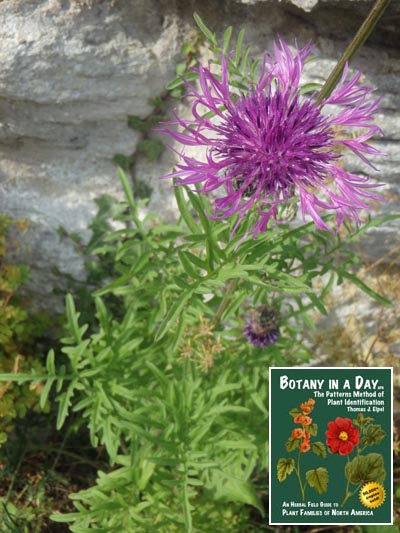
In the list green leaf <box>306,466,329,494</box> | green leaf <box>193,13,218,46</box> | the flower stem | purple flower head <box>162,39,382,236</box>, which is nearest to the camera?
the flower stem

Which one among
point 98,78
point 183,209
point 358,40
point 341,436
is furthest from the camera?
point 98,78

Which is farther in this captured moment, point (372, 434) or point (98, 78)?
point (98, 78)

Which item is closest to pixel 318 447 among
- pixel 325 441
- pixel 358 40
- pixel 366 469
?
pixel 325 441

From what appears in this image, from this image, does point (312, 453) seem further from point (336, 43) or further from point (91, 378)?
point (336, 43)

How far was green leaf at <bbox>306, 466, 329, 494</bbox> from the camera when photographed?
173 cm

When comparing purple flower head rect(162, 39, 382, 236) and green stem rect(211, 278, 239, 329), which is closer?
purple flower head rect(162, 39, 382, 236)

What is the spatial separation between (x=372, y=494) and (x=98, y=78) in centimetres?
189

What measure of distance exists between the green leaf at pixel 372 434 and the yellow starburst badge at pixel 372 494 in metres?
0.12

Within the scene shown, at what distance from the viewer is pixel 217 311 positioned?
204cm

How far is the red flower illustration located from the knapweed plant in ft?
0.29

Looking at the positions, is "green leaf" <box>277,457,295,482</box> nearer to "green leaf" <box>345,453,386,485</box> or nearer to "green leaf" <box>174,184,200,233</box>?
"green leaf" <box>345,453,386,485</box>

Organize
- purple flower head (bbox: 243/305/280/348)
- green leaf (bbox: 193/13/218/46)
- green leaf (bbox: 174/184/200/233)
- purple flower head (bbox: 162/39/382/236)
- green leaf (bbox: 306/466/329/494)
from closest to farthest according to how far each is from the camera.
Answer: purple flower head (bbox: 162/39/382/236) < green leaf (bbox: 193/13/218/46) < green leaf (bbox: 306/466/329/494) < green leaf (bbox: 174/184/200/233) < purple flower head (bbox: 243/305/280/348)

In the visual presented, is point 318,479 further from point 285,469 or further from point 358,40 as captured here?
point 358,40

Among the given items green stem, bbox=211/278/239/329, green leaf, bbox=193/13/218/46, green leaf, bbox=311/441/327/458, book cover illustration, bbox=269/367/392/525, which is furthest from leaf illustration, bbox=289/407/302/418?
green leaf, bbox=193/13/218/46
